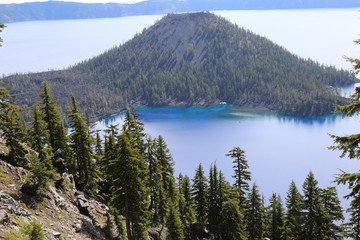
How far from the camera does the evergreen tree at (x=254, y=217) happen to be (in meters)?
50.7

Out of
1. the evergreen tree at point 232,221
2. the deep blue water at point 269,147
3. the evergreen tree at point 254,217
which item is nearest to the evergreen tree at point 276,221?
the evergreen tree at point 254,217

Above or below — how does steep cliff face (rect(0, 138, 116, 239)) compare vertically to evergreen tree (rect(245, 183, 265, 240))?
above

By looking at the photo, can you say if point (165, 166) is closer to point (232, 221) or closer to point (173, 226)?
point (173, 226)

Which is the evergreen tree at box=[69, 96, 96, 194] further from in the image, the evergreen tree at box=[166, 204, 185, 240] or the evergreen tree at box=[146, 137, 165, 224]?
the evergreen tree at box=[166, 204, 185, 240]

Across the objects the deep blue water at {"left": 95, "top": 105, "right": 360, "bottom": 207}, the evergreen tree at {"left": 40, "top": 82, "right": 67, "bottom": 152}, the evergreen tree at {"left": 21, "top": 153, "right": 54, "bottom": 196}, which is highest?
the evergreen tree at {"left": 40, "top": 82, "right": 67, "bottom": 152}

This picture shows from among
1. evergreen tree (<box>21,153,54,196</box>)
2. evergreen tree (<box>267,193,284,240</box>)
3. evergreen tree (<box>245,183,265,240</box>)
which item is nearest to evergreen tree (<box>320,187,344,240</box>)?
evergreen tree (<box>245,183,265,240</box>)

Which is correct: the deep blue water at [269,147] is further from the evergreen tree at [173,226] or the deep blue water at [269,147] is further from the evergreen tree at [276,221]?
the evergreen tree at [173,226]

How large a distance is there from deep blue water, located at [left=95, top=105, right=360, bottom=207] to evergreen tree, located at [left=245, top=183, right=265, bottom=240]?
160 feet

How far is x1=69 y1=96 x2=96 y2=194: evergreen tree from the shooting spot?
46625 millimetres

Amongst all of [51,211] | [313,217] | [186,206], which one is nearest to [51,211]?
[51,211]

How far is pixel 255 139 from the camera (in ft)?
525

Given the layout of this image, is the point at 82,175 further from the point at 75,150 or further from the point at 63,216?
the point at 63,216

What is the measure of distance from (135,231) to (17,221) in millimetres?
16420

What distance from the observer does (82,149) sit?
157 feet
